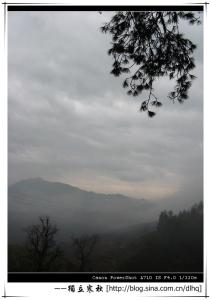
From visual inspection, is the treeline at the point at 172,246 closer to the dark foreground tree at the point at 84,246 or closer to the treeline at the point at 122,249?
the treeline at the point at 122,249

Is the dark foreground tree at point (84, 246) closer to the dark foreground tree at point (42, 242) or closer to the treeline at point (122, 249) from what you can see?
the treeline at point (122, 249)

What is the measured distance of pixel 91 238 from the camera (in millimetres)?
2717

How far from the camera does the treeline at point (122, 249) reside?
258 centimetres

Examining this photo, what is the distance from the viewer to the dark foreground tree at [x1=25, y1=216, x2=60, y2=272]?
8.71 feet

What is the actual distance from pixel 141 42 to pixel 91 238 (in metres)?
1.29

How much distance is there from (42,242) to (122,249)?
49 centimetres

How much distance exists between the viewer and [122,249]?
2.72 m

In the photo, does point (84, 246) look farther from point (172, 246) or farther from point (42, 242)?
point (172, 246)

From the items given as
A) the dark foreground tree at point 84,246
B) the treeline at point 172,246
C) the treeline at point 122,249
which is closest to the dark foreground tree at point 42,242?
the treeline at point 122,249

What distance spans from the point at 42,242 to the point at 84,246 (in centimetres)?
26

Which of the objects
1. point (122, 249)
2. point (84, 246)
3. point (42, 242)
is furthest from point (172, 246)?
point (42, 242)

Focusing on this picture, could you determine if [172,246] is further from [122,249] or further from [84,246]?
[84,246]
